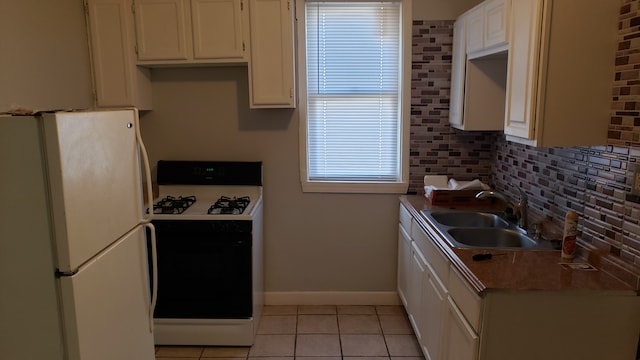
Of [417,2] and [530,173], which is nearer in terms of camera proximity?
[530,173]

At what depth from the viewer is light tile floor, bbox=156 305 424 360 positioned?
2.78 metres

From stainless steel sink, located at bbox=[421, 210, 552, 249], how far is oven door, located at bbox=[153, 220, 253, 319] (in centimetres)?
117

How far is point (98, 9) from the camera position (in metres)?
2.91

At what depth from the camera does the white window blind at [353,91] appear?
3.15 meters

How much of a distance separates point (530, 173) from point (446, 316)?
1.04 m

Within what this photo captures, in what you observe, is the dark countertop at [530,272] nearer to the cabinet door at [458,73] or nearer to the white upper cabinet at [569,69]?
the white upper cabinet at [569,69]

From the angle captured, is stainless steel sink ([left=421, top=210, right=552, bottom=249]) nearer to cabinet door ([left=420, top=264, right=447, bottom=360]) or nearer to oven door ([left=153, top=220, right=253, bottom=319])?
cabinet door ([left=420, top=264, right=447, bottom=360])

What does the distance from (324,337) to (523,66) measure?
2.05 m

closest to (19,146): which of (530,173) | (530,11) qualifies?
(530,11)

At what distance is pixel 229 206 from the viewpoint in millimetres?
2912

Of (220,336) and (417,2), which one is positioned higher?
(417,2)

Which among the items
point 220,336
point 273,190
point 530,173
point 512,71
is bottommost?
point 220,336

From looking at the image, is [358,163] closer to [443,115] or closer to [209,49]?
[443,115]

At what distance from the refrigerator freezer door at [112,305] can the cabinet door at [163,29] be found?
1469mm
